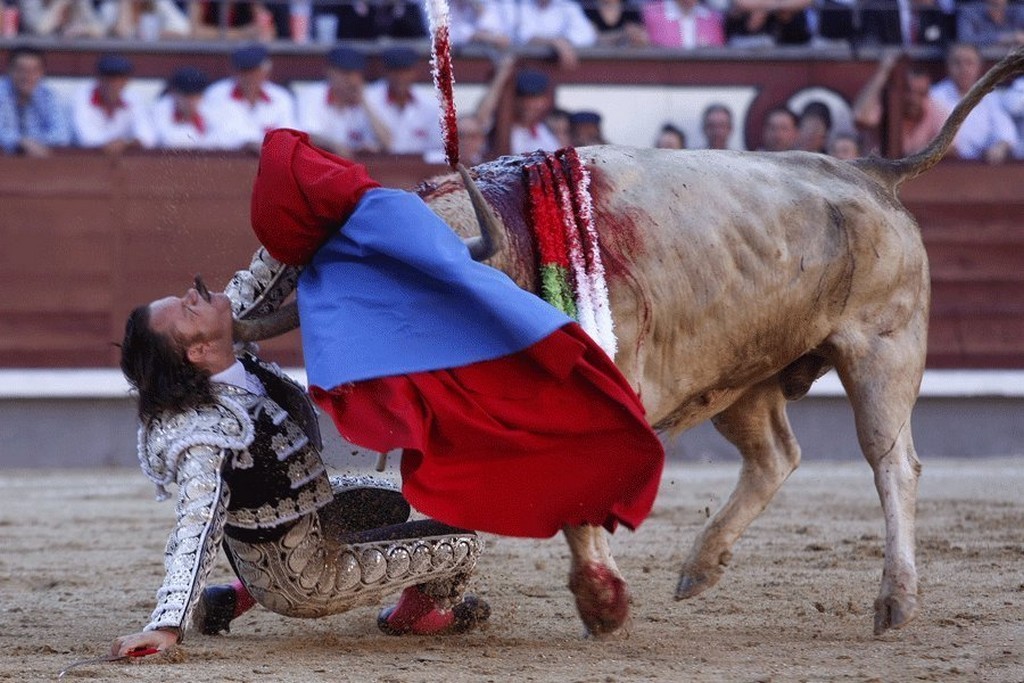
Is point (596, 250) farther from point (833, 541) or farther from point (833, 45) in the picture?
point (833, 45)

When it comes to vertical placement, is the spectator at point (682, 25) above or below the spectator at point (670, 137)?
above

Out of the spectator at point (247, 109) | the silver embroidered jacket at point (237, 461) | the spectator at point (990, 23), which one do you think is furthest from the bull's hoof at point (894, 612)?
the spectator at point (990, 23)

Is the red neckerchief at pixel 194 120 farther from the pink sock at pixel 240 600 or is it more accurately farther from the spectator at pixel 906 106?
the pink sock at pixel 240 600

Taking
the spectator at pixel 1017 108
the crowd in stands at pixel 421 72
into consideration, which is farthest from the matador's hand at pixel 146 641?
the spectator at pixel 1017 108

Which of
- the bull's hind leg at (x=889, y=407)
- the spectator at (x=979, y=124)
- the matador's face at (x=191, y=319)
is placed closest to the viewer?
the matador's face at (x=191, y=319)

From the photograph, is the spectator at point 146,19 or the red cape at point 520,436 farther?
the spectator at point 146,19

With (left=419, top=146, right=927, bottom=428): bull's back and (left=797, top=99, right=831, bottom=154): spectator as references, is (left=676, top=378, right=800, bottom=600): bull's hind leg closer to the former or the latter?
(left=419, top=146, right=927, bottom=428): bull's back

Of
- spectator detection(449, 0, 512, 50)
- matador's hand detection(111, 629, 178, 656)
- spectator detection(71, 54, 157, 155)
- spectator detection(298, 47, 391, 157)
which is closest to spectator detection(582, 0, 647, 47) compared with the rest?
spectator detection(449, 0, 512, 50)

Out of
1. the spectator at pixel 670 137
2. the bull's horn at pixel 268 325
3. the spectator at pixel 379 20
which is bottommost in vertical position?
the spectator at pixel 670 137

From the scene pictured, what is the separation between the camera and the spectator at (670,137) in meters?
6.72

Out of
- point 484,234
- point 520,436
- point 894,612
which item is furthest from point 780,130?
point 520,436

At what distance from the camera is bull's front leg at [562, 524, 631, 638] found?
9.44ft

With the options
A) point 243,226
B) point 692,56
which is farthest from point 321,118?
point 692,56

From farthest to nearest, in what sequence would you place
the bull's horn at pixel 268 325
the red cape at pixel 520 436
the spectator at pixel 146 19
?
the spectator at pixel 146 19
the bull's horn at pixel 268 325
the red cape at pixel 520 436
